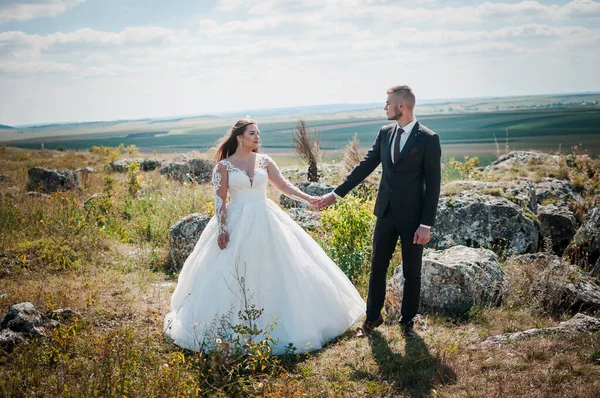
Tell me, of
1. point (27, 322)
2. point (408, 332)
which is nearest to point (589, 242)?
point (408, 332)

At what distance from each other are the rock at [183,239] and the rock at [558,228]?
6.55m

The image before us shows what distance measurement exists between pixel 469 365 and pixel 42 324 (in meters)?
4.98

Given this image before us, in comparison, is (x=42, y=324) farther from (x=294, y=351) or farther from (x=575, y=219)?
(x=575, y=219)

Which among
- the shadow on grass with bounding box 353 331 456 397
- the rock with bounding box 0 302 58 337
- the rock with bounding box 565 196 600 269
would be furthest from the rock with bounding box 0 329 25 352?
the rock with bounding box 565 196 600 269

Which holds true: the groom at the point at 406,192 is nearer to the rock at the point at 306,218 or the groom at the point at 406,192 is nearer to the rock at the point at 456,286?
the rock at the point at 456,286

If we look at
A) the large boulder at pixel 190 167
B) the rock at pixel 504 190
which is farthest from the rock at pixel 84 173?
the rock at pixel 504 190

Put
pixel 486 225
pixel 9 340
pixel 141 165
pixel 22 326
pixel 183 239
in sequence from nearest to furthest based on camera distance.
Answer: pixel 9 340 → pixel 22 326 → pixel 486 225 → pixel 183 239 → pixel 141 165

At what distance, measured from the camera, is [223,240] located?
5.72 m

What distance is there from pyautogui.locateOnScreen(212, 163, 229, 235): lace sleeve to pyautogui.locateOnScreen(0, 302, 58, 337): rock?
7.71ft

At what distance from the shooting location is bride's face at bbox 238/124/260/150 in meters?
5.99

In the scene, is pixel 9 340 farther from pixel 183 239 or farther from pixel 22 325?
pixel 183 239

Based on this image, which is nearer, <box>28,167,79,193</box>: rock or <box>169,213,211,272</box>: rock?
<box>169,213,211,272</box>: rock

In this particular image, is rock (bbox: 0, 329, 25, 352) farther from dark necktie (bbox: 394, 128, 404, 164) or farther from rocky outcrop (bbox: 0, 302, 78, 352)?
dark necktie (bbox: 394, 128, 404, 164)

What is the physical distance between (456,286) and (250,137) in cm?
338
